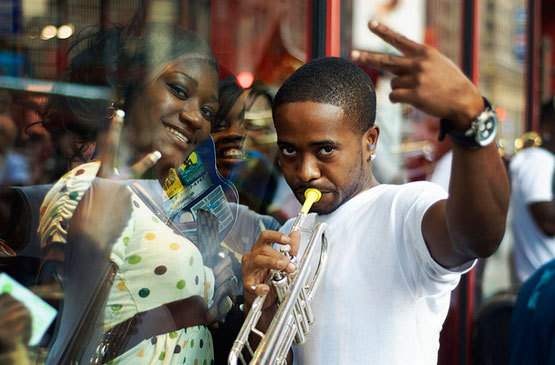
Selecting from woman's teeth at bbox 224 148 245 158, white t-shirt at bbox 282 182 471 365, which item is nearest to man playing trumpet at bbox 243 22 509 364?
white t-shirt at bbox 282 182 471 365

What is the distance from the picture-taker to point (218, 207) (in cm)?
184

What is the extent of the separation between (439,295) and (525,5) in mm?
4729

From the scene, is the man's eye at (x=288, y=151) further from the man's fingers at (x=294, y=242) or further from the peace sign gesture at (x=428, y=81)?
the peace sign gesture at (x=428, y=81)

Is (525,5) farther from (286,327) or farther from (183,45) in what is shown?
(286,327)

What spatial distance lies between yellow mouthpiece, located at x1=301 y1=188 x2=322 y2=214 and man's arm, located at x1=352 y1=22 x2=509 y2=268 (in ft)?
1.00

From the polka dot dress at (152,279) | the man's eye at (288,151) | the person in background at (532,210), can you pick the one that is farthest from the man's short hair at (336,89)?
the person in background at (532,210)

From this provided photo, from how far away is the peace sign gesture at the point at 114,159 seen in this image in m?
1.41

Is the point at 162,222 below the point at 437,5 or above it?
below

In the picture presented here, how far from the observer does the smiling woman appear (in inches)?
53.9

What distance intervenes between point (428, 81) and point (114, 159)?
2.44ft

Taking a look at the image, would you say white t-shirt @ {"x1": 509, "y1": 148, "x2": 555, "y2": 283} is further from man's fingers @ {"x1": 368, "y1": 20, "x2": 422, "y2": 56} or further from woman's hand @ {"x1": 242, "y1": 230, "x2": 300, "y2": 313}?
man's fingers @ {"x1": 368, "y1": 20, "x2": 422, "y2": 56}

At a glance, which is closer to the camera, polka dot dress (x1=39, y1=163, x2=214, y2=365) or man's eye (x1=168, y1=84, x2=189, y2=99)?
polka dot dress (x1=39, y1=163, x2=214, y2=365)

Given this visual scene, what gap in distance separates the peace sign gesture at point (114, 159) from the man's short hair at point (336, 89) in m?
0.36

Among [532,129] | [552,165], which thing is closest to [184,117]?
[552,165]
